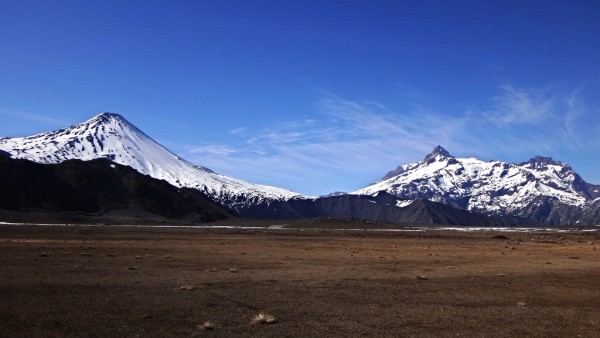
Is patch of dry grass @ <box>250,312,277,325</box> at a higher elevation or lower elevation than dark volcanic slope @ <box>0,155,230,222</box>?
lower

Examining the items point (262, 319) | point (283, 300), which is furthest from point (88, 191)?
point (262, 319)

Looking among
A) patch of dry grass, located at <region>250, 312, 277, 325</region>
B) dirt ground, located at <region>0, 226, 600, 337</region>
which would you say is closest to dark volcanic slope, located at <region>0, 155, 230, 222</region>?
dirt ground, located at <region>0, 226, 600, 337</region>

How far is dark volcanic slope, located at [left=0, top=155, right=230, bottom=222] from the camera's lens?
141 metres

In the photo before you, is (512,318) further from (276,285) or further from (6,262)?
Answer: (6,262)

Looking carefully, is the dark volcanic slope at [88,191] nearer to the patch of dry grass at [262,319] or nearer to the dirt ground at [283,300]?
the dirt ground at [283,300]

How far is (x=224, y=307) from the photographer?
58.0ft

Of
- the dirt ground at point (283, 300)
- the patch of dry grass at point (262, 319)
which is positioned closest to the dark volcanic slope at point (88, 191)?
the dirt ground at point (283, 300)

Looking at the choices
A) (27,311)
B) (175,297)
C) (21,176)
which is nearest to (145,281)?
(175,297)

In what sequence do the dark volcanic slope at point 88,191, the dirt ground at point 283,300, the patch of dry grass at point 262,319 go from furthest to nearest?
1. the dark volcanic slope at point 88,191
2. the patch of dry grass at point 262,319
3. the dirt ground at point 283,300

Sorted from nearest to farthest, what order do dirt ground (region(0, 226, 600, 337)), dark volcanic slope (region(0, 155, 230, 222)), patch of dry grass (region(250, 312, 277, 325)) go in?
dirt ground (region(0, 226, 600, 337)), patch of dry grass (region(250, 312, 277, 325)), dark volcanic slope (region(0, 155, 230, 222))

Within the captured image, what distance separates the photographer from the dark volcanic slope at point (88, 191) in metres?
141

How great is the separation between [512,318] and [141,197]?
6681 inches

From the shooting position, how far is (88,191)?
166 m

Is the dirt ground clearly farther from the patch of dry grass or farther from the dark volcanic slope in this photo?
the dark volcanic slope
